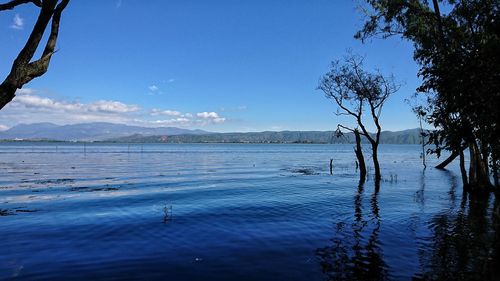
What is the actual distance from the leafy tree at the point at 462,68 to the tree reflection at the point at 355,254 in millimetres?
6607

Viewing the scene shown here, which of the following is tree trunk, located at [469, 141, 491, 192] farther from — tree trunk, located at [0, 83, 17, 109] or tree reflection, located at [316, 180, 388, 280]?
tree trunk, located at [0, 83, 17, 109]

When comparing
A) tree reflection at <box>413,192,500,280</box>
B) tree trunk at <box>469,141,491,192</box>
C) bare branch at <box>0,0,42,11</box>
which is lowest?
tree reflection at <box>413,192,500,280</box>

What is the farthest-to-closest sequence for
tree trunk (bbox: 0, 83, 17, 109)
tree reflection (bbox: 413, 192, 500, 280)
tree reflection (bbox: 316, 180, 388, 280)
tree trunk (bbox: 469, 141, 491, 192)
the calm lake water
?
1. tree trunk (bbox: 469, 141, 491, 192)
2. the calm lake water
3. tree reflection (bbox: 316, 180, 388, 280)
4. tree reflection (bbox: 413, 192, 500, 280)
5. tree trunk (bbox: 0, 83, 17, 109)

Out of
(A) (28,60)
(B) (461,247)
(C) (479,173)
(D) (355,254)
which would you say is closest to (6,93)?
(A) (28,60)

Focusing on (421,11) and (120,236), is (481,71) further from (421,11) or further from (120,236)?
(120,236)

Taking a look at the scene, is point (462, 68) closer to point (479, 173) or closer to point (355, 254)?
point (355, 254)

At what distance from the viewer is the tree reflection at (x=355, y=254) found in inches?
437

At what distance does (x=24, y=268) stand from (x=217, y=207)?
13.1 meters

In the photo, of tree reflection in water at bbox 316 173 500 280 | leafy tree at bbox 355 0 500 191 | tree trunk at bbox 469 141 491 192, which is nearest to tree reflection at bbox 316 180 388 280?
tree reflection in water at bbox 316 173 500 280

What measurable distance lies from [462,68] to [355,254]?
9.12 metres

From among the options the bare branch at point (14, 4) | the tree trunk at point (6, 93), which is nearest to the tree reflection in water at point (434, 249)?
the tree trunk at point (6, 93)

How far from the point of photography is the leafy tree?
13.9 m

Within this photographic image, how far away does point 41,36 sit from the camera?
27.0ft

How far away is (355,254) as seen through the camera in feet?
42.9
